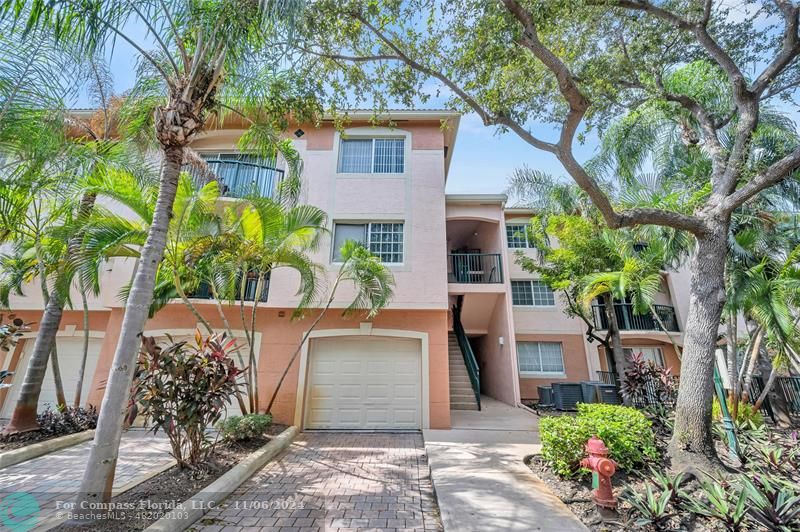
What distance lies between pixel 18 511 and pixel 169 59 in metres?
5.95

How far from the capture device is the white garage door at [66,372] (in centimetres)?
935

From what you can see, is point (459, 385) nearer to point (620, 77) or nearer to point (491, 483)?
point (491, 483)

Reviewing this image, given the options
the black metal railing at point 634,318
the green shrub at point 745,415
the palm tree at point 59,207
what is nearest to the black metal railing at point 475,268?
the black metal railing at point 634,318

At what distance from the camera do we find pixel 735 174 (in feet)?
17.8

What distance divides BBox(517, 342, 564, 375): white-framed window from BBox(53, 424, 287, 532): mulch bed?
34.5 ft

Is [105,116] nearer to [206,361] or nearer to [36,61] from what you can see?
[36,61]

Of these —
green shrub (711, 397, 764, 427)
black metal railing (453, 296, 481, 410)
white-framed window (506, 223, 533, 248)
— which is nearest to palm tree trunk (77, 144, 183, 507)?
black metal railing (453, 296, 481, 410)

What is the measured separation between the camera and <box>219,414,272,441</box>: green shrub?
595cm

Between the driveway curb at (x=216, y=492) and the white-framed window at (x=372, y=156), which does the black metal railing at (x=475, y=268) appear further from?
the driveway curb at (x=216, y=492)

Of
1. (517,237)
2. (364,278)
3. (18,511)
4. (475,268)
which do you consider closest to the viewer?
(18,511)

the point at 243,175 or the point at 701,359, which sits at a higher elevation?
the point at 243,175

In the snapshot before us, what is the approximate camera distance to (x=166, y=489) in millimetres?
4148

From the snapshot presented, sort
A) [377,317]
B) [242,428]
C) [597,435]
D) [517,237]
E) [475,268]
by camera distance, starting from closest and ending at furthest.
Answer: [597,435]
[242,428]
[377,317]
[475,268]
[517,237]

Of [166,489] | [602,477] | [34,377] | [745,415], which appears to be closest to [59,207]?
[34,377]
